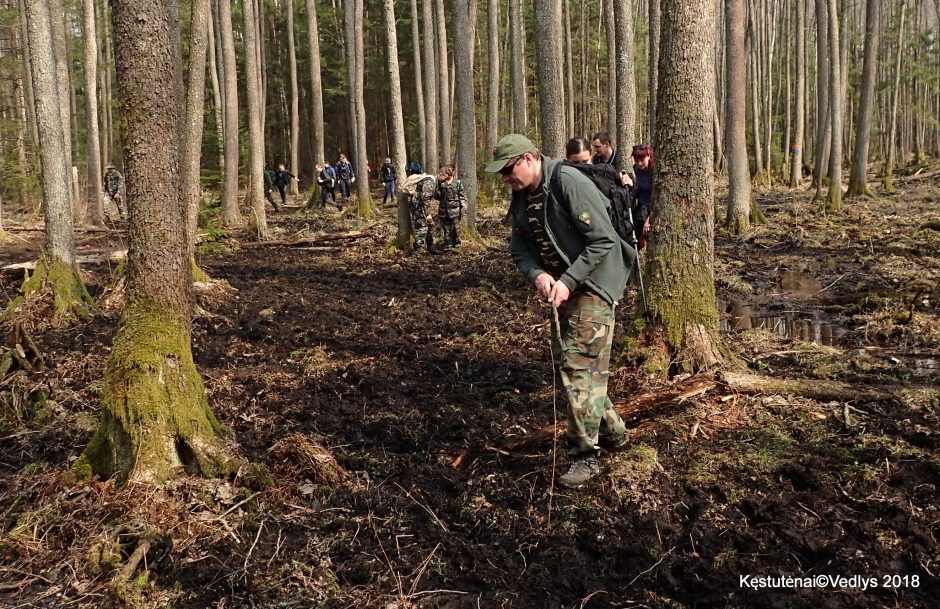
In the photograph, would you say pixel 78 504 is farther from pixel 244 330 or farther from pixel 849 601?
pixel 244 330

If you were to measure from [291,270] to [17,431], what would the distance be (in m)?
8.14

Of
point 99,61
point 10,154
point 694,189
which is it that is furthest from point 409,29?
point 694,189

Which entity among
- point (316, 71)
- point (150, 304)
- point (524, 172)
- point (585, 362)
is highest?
point (316, 71)

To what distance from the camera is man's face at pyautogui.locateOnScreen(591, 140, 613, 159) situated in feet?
28.1

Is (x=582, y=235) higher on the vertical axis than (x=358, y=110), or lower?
lower

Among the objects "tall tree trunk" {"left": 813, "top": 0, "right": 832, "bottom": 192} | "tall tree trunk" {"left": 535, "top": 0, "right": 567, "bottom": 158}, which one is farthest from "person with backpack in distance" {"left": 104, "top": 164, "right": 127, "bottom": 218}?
"tall tree trunk" {"left": 813, "top": 0, "right": 832, "bottom": 192}

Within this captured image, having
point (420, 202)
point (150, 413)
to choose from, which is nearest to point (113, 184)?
point (420, 202)

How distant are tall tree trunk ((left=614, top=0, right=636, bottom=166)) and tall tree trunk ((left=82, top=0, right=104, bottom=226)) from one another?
15.9 m

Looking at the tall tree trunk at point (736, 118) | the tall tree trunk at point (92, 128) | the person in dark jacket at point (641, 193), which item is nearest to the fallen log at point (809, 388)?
the person in dark jacket at point (641, 193)

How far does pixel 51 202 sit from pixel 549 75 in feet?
26.8

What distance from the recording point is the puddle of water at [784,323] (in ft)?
23.9

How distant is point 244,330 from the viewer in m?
8.62

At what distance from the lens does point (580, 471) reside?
13.7 feet

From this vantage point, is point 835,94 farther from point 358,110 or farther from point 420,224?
point 358,110
